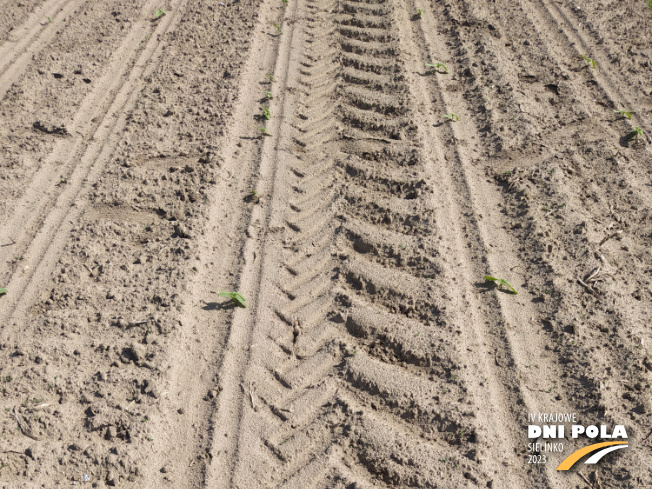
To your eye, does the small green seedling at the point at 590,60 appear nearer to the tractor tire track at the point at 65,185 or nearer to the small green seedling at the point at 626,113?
the small green seedling at the point at 626,113

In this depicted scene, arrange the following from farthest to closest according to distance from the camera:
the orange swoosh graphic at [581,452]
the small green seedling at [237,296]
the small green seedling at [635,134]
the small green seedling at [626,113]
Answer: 1. the small green seedling at [626,113]
2. the small green seedling at [635,134]
3. the small green seedling at [237,296]
4. the orange swoosh graphic at [581,452]

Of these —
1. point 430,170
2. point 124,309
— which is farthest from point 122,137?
point 430,170

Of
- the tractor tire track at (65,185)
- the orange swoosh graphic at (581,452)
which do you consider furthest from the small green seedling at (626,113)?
the tractor tire track at (65,185)

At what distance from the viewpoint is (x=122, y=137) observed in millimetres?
4070

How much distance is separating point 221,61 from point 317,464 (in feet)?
12.7

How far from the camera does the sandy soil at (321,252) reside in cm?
245

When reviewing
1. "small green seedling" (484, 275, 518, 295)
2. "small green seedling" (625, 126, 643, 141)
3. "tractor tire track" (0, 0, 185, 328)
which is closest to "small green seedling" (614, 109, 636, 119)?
"small green seedling" (625, 126, 643, 141)

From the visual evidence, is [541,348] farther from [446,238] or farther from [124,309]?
[124,309]

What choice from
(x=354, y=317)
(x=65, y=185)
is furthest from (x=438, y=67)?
(x=65, y=185)

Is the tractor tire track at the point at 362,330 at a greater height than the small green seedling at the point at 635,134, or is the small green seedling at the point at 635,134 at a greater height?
the small green seedling at the point at 635,134

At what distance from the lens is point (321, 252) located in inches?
130

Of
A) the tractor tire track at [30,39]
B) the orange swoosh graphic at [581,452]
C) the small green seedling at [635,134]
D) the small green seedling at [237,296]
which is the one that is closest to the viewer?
the orange swoosh graphic at [581,452]

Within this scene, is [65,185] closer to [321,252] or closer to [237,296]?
[237,296]

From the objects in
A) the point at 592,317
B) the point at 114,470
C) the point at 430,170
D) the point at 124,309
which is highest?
the point at 430,170
